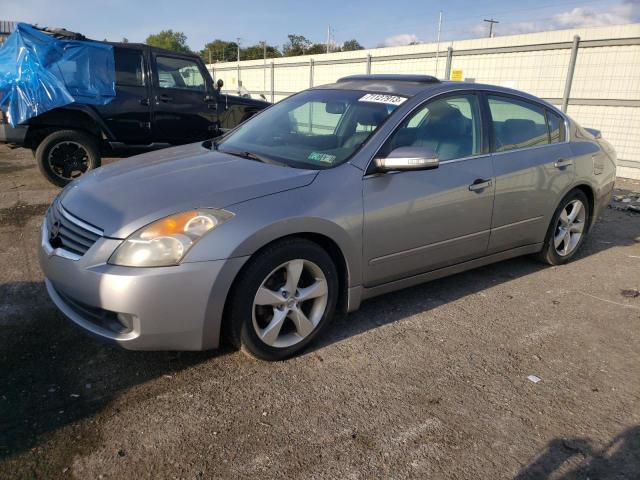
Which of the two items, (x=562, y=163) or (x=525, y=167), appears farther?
(x=562, y=163)

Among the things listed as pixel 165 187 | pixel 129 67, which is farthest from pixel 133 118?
pixel 165 187

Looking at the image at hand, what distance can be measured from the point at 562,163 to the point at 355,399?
3042mm

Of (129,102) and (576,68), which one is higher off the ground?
(576,68)

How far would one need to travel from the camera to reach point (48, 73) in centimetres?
704

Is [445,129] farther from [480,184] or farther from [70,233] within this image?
[70,233]

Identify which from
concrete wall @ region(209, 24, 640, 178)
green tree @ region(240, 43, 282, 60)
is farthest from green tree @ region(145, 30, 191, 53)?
concrete wall @ region(209, 24, 640, 178)

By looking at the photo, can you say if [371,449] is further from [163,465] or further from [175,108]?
[175,108]

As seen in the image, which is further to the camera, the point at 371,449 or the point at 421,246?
the point at 421,246

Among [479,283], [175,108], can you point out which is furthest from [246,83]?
[479,283]

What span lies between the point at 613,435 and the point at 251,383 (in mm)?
1881

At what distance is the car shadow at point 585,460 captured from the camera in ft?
7.39

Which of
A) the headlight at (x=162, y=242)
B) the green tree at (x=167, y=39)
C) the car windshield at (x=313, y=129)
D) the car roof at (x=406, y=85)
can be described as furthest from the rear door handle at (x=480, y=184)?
the green tree at (x=167, y=39)

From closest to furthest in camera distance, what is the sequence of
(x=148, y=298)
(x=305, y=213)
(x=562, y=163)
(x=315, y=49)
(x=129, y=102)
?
(x=148, y=298)
(x=305, y=213)
(x=562, y=163)
(x=129, y=102)
(x=315, y=49)

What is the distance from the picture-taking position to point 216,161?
3414 mm
